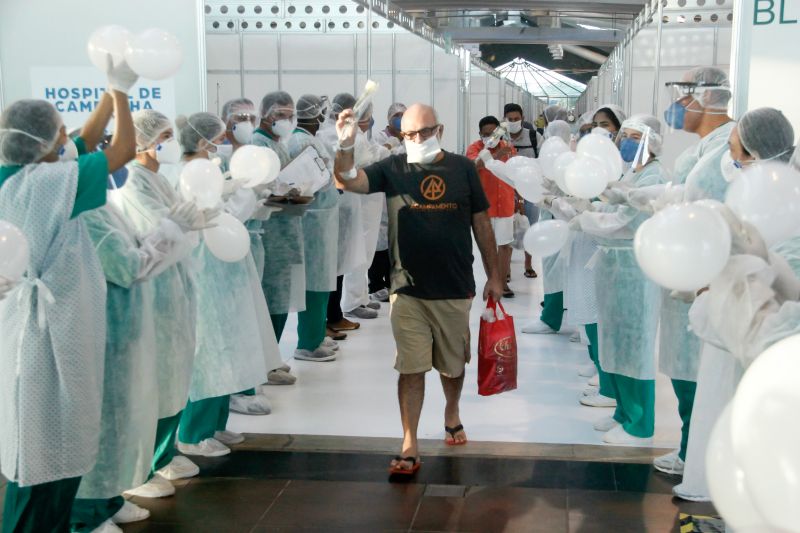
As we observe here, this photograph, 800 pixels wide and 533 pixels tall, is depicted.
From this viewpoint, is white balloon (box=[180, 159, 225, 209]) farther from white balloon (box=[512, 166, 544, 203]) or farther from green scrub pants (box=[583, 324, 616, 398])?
green scrub pants (box=[583, 324, 616, 398])

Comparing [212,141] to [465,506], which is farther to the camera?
[212,141]

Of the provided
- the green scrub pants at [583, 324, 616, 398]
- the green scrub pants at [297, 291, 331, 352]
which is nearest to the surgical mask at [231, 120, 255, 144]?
the green scrub pants at [297, 291, 331, 352]

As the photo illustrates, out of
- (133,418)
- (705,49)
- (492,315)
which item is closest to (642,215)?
(492,315)

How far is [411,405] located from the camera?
3799 millimetres

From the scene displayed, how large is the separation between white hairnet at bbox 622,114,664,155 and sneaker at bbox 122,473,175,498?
2.47 meters

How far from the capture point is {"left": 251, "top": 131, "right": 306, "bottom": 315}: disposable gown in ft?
16.6

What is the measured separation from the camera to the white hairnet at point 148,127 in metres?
3.34

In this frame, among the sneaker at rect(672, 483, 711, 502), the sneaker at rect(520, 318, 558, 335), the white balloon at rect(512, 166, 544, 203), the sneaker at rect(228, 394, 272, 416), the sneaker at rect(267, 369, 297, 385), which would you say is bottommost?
the sneaker at rect(520, 318, 558, 335)

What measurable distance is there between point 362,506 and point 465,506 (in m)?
0.39

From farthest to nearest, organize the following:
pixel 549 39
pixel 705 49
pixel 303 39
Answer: pixel 549 39, pixel 303 39, pixel 705 49

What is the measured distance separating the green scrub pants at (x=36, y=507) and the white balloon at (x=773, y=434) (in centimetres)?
213

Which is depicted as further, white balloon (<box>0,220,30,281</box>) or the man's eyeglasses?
the man's eyeglasses

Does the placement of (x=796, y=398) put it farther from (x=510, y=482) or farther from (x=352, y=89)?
(x=352, y=89)

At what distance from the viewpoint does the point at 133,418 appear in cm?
299
